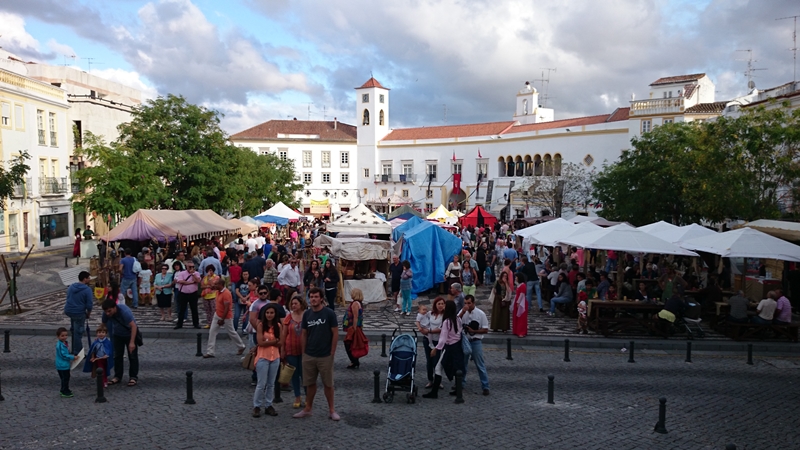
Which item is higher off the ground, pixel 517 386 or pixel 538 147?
pixel 538 147

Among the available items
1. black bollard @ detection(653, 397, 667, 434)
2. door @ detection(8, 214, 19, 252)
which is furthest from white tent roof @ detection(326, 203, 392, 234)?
door @ detection(8, 214, 19, 252)

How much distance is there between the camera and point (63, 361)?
805 centimetres

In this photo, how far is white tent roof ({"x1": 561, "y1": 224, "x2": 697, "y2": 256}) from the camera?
13.2 metres

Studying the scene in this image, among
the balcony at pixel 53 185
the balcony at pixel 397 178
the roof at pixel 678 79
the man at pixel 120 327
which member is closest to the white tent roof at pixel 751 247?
the man at pixel 120 327

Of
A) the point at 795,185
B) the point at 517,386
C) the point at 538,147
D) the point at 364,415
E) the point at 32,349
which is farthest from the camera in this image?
the point at 538,147

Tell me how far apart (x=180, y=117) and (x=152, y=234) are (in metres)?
12.7

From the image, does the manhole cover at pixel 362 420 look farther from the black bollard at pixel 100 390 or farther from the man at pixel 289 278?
the man at pixel 289 278

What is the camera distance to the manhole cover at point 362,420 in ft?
24.5

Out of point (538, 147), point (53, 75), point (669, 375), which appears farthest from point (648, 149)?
point (53, 75)

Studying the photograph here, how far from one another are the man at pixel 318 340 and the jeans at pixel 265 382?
0.49m

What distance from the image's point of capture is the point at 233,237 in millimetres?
27672

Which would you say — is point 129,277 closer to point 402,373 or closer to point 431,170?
point 402,373

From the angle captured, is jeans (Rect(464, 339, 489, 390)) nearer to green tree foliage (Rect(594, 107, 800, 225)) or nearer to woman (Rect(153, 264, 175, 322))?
woman (Rect(153, 264, 175, 322))

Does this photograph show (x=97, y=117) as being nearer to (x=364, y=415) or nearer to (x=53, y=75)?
(x=53, y=75)
